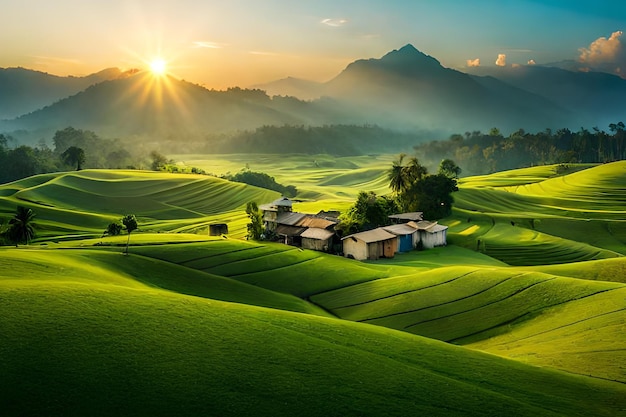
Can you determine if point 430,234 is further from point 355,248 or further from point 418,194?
point 418,194

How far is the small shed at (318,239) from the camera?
70562mm

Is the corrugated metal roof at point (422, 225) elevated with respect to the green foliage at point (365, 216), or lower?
lower

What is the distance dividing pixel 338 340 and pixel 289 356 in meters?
3.52

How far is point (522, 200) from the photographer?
387 feet

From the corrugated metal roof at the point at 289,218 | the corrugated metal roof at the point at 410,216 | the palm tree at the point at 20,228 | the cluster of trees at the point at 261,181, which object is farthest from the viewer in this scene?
the cluster of trees at the point at 261,181

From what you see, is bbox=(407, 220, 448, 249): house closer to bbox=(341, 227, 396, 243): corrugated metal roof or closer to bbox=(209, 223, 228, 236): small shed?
bbox=(341, 227, 396, 243): corrugated metal roof

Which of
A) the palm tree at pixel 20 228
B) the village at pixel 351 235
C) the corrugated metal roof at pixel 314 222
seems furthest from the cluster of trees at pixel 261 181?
the palm tree at pixel 20 228

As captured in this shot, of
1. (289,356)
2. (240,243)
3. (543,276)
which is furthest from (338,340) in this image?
(240,243)

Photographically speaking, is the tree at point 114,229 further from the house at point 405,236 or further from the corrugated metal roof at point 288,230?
the house at point 405,236

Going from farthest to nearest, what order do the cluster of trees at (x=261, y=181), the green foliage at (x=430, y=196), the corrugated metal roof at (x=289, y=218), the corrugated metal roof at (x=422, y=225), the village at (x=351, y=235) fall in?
the cluster of trees at (x=261, y=181) < the green foliage at (x=430, y=196) < the corrugated metal roof at (x=289, y=218) < the corrugated metal roof at (x=422, y=225) < the village at (x=351, y=235)

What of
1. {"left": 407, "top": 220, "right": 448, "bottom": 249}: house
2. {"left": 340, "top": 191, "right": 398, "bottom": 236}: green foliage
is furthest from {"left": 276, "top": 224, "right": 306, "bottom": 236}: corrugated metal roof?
{"left": 407, "top": 220, "right": 448, "bottom": 249}: house

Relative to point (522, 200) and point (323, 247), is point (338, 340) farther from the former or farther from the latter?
point (522, 200)

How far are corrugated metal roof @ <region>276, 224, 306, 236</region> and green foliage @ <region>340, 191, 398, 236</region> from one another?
620 cm

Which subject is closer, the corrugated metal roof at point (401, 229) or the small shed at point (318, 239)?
the small shed at point (318, 239)
